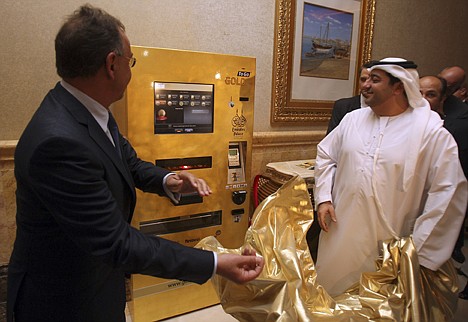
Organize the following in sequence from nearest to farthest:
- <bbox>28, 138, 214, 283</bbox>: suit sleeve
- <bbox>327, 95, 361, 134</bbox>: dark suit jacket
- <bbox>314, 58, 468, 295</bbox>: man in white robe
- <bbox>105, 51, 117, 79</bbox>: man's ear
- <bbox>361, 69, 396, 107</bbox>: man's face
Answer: <bbox>28, 138, 214, 283</bbox>: suit sleeve → <bbox>105, 51, 117, 79</bbox>: man's ear → <bbox>314, 58, 468, 295</bbox>: man in white robe → <bbox>361, 69, 396, 107</bbox>: man's face → <bbox>327, 95, 361, 134</bbox>: dark suit jacket

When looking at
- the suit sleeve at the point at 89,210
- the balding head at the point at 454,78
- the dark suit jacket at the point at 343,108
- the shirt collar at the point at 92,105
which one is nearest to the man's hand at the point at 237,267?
the suit sleeve at the point at 89,210

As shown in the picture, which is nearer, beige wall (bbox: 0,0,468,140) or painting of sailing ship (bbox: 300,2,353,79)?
beige wall (bbox: 0,0,468,140)

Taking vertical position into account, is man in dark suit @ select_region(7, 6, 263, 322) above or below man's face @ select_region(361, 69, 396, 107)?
below

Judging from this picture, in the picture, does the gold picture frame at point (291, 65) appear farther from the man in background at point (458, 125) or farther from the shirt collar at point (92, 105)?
the shirt collar at point (92, 105)

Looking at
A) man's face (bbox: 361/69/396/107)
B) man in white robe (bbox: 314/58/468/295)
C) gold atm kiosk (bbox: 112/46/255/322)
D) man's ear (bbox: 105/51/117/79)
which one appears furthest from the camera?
gold atm kiosk (bbox: 112/46/255/322)

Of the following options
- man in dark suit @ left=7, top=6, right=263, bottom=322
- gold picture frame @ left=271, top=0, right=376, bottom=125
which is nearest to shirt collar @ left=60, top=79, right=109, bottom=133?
man in dark suit @ left=7, top=6, right=263, bottom=322

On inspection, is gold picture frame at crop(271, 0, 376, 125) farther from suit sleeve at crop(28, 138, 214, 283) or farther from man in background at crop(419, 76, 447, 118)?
suit sleeve at crop(28, 138, 214, 283)

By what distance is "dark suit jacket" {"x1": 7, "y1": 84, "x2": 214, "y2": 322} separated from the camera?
88 centimetres

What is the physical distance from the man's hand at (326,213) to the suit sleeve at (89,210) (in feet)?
3.80

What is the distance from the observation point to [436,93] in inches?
98.9

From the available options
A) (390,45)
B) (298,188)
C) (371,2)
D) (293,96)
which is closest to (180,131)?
(298,188)

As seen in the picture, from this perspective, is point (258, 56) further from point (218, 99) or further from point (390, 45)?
point (390, 45)

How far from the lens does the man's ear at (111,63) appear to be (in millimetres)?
984

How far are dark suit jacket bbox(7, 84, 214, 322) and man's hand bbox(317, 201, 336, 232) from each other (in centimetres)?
109
